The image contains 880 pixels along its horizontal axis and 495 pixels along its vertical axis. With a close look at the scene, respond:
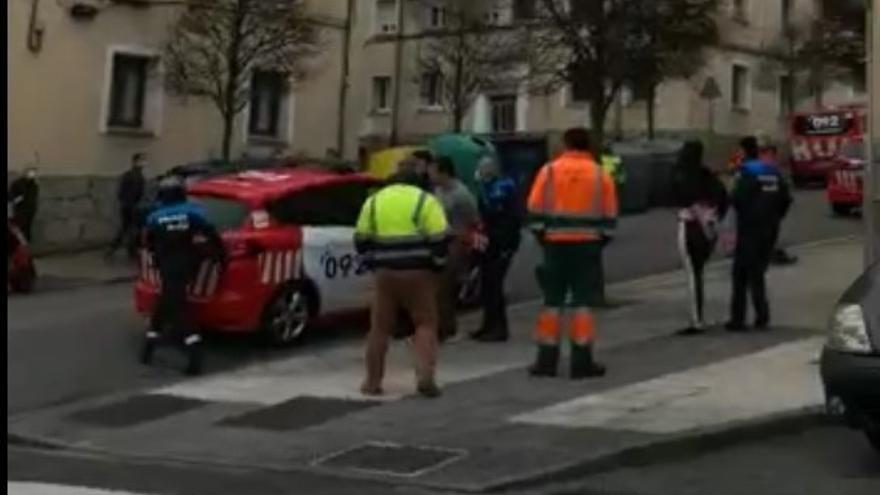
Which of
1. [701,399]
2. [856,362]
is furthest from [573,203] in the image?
[856,362]

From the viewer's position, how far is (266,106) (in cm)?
3453

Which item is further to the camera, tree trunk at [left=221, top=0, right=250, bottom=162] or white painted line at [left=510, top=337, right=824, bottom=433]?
tree trunk at [left=221, top=0, right=250, bottom=162]

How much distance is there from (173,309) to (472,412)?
3.31m

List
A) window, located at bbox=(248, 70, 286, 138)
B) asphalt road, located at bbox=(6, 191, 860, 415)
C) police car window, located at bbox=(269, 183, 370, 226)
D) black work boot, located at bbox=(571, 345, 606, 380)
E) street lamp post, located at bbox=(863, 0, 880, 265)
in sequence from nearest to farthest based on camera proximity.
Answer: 1. black work boot, located at bbox=(571, 345, 606, 380)
2. street lamp post, located at bbox=(863, 0, 880, 265)
3. asphalt road, located at bbox=(6, 191, 860, 415)
4. police car window, located at bbox=(269, 183, 370, 226)
5. window, located at bbox=(248, 70, 286, 138)

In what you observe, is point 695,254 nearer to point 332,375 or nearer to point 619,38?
point 619,38

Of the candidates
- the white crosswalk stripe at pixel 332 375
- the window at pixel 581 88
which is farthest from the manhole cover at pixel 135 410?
the window at pixel 581 88

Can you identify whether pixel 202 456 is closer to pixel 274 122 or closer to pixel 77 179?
pixel 77 179

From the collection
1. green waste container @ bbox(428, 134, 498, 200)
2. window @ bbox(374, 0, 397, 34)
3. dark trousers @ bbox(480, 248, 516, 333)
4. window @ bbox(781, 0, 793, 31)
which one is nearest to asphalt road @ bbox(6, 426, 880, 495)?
dark trousers @ bbox(480, 248, 516, 333)

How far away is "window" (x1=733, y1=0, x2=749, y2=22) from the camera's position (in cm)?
4384

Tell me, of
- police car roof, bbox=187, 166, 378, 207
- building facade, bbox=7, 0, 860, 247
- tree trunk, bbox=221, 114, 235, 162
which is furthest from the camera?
tree trunk, bbox=221, 114, 235, 162

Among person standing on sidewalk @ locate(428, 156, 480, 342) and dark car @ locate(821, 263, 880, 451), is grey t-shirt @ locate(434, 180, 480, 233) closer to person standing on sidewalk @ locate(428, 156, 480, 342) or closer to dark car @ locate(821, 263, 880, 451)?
person standing on sidewalk @ locate(428, 156, 480, 342)

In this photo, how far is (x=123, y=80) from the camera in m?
31.8

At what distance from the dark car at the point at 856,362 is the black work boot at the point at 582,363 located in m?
3.33

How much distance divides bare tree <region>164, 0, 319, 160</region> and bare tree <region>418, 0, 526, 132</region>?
127 inches
